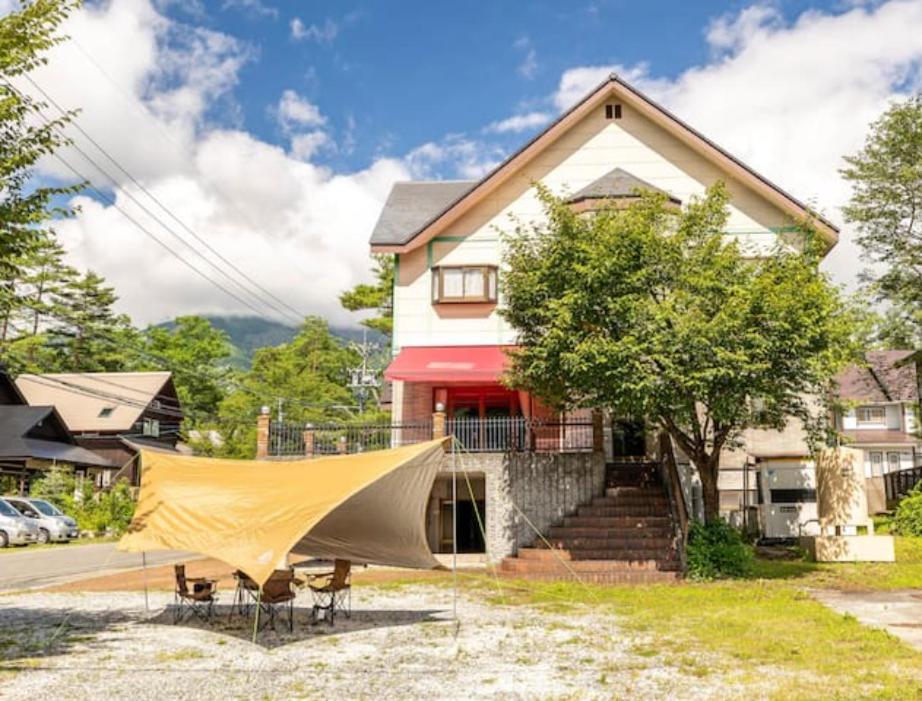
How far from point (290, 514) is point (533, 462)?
838 cm

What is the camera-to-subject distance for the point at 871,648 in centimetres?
873

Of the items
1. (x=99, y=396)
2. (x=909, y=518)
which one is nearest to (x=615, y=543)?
(x=909, y=518)

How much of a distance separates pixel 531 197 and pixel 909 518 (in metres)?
12.8

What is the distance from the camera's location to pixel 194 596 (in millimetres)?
10953

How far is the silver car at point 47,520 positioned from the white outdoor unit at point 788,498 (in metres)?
22.3

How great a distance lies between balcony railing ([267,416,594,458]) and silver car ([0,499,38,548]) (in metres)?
12.2

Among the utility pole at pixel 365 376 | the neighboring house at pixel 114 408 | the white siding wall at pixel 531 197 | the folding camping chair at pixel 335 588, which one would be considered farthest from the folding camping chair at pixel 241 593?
the utility pole at pixel 365 376

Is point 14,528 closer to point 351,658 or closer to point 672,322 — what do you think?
point 351,658

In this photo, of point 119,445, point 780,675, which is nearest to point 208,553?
point 780,675

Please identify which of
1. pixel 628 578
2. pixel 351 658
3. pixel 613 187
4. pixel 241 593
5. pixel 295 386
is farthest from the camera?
pixel 295 386

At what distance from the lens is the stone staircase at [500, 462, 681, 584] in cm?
1489

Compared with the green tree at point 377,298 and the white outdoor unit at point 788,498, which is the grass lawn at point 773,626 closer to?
the white outdoor unit at point 788,498

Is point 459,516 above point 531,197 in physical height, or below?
below

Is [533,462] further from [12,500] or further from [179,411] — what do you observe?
[179,411]
